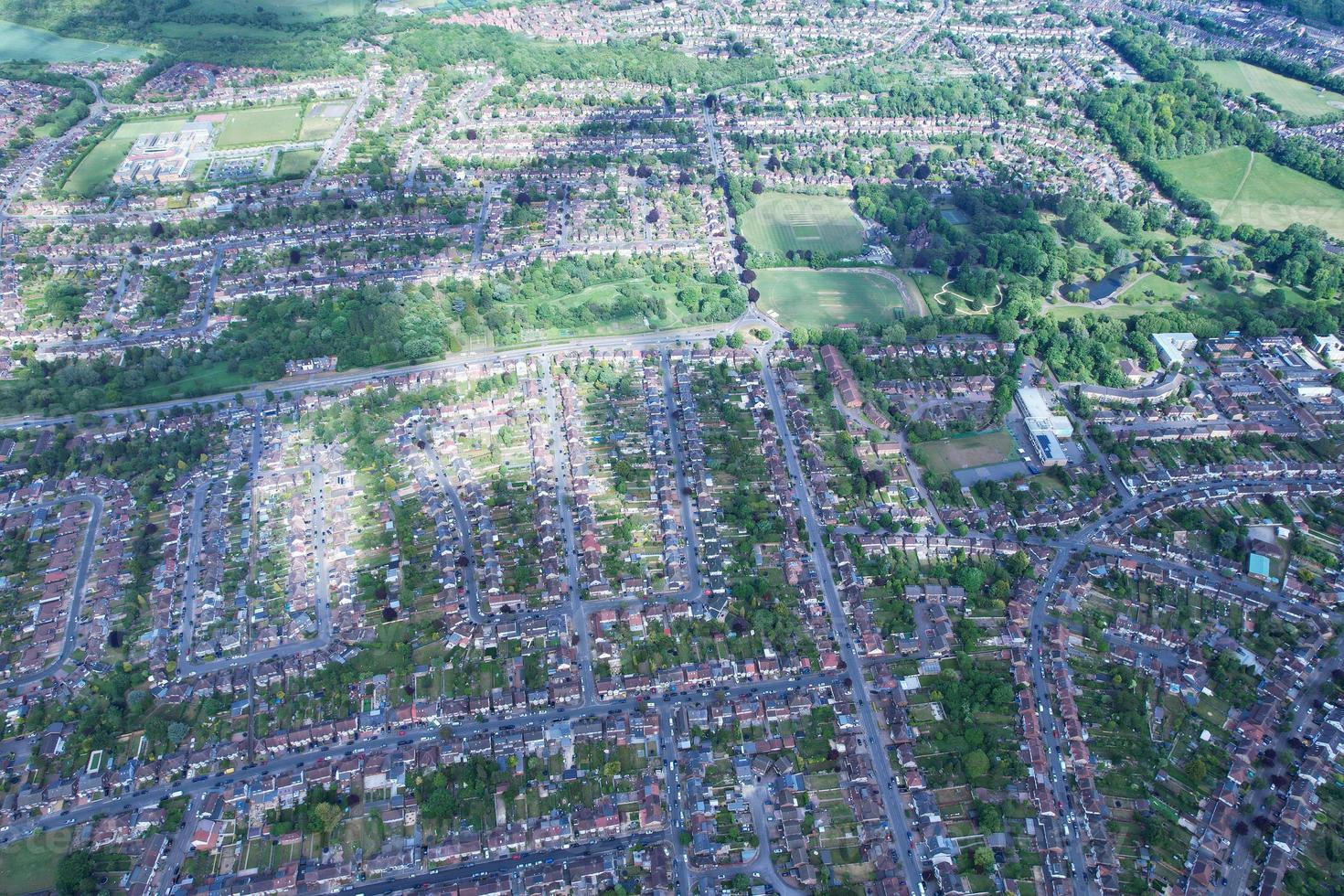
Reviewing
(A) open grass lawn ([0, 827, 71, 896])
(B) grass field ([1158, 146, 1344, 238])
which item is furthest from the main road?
(B) grass field ([1158, 146, 1344, 238])

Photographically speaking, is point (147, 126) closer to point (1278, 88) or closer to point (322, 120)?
point (322, 120)

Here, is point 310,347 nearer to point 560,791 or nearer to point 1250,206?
point 560,791

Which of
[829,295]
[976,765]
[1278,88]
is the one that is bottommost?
[976,765]

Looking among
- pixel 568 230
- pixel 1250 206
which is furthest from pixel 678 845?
pixel 1250 206

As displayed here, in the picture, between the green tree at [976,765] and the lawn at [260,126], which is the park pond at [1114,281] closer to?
the green tree at [976,765]

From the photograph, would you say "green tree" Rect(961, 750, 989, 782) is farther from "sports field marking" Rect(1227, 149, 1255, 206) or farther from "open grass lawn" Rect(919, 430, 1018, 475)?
"sports field marking" Rect(1227, 149, 1255, 206)

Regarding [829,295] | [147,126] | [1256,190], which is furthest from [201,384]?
[1256,190]

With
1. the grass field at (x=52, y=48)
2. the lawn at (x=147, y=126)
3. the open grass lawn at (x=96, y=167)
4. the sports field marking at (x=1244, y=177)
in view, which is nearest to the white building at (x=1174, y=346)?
the sports field marking at (x=1244, y=177)
